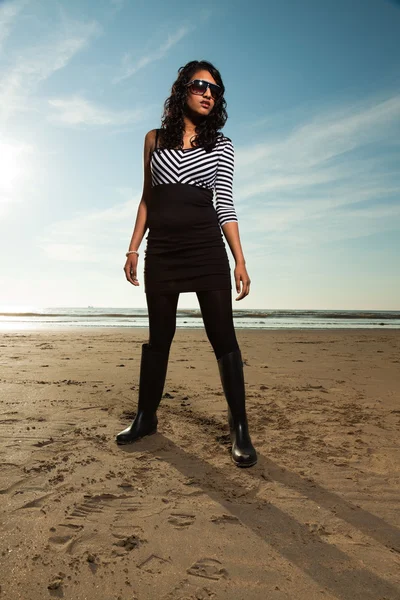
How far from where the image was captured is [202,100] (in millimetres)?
2668

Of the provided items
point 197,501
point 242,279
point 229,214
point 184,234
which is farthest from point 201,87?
point 197,501

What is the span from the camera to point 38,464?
2.35 metres

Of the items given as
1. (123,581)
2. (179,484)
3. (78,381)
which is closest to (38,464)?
(179,484)

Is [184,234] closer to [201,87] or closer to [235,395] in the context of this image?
[201,87]

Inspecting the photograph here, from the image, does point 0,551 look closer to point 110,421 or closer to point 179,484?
point 179,484

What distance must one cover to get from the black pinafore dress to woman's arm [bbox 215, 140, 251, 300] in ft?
0.18

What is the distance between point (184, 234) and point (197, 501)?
4.92 ft

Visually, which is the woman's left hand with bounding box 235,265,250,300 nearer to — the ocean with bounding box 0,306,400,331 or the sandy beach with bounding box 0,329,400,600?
the sandy beach with bounding box 0,329,400,600

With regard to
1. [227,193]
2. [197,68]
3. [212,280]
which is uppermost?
[197,68]

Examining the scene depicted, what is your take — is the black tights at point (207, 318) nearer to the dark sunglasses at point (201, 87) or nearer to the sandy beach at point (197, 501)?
the sandy beach at point (197, 501)

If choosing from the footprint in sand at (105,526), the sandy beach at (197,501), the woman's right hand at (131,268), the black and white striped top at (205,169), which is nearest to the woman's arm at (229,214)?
the black and white striped top at (205,169)

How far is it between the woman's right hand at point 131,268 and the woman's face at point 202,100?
1029 millimetres

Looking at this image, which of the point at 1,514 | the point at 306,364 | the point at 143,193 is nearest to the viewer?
the point at 1,514

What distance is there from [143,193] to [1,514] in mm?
2028
